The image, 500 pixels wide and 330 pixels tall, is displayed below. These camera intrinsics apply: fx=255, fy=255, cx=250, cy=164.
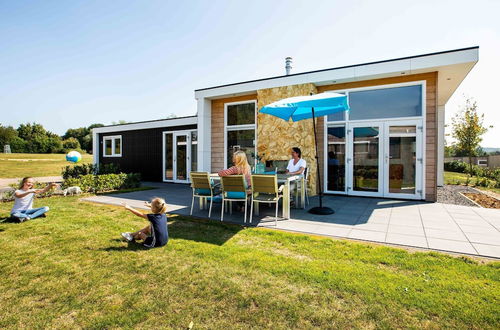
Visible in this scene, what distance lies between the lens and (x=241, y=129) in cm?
952

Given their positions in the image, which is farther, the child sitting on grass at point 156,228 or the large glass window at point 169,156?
the large glass window at point 169,156

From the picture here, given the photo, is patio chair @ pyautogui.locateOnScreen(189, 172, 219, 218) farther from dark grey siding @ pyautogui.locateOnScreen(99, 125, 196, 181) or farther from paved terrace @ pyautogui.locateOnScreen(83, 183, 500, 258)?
dark grey siding @ pyautogui.locateOnScreen(99, 125, 196, 181)

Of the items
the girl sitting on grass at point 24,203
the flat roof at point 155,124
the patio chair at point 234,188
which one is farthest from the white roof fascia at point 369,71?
the girl sitting on grass at point 24,203

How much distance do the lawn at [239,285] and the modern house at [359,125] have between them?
4.54 meters

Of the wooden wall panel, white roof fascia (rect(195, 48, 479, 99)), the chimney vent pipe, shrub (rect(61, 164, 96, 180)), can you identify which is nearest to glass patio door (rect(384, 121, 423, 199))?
white roof fascia (rect(195, 48, 479, 99))

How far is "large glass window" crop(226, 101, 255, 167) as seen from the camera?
9297mm

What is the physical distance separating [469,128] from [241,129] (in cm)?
1315

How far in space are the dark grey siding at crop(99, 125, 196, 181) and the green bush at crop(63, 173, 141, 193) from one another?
113 inches

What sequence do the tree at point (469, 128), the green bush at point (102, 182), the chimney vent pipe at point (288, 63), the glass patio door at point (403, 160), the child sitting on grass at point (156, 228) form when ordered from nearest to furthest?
the child sitting on grass at point (156, 228)
the glass patio door at point (403, 160)
the green bush at point (102, 182)
the chimney vent pipe at point (288, 63)
the tree at point (469, 128)

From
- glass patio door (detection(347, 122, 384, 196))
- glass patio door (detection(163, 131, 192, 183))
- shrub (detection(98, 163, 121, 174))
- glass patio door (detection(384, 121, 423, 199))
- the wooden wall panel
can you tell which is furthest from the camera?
shrub (detection(98, 163, 121, 174))

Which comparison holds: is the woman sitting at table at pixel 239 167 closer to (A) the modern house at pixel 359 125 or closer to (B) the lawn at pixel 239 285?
(B) the lawn at pixel 239 285

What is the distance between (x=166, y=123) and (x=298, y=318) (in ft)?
39.0

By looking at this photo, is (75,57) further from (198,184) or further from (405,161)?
(405,161)

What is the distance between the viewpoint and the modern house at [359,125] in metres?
6.75
